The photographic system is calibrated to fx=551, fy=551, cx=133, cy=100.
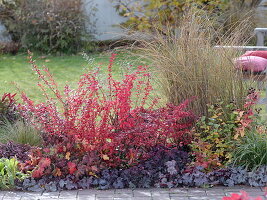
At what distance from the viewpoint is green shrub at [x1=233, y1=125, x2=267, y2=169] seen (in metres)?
4.75

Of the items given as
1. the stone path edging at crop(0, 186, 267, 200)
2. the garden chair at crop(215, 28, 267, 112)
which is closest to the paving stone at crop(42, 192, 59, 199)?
the stone path edging at crop(0, 186, 267, 200)

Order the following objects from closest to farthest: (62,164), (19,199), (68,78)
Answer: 1. (19,199)
2. (62,164)
3. (68,78)

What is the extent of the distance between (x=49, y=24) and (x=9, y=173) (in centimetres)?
797

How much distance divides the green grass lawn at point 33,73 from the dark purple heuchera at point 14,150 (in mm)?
3049

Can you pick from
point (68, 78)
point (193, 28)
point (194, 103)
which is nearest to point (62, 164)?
point (194, 103)

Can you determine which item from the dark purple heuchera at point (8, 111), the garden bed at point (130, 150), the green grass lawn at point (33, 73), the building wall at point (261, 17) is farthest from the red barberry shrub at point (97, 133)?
the building wall at point (261, 17)

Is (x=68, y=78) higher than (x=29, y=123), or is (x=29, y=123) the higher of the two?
(x=29, y=123)

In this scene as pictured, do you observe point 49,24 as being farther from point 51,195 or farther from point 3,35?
point 51,195

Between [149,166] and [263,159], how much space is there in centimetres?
99

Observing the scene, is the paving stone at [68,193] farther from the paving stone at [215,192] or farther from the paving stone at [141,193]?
the paving stone at [215,192]

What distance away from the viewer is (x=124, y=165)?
4910mm

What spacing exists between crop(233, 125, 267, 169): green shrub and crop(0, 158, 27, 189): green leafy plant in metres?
1.86

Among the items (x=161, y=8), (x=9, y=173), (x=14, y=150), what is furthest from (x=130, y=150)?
(x=161, y=8)

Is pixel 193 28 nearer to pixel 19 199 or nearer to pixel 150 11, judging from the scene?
pixel 19 199
